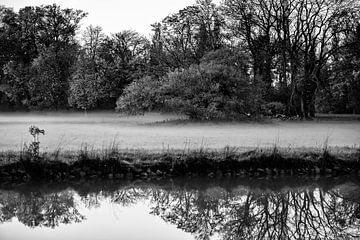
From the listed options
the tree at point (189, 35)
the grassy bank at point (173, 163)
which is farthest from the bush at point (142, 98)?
the grassy bank at point (173, 163)

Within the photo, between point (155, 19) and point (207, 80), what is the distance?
17.0 metres

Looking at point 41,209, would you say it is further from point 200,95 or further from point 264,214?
point 200,95

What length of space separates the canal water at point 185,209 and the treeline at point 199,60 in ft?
57.3

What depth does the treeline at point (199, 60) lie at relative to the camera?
32.0 m

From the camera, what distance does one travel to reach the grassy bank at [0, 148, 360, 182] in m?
13.8

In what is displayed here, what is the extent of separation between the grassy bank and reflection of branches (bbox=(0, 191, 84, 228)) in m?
1.74

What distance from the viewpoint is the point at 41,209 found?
10.8 m

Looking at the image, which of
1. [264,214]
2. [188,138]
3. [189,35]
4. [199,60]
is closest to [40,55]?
[189,35]

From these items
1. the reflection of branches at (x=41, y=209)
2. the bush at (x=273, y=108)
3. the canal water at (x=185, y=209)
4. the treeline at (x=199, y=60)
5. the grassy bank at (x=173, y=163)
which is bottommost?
the reflection of branches at (x=41, y=209)

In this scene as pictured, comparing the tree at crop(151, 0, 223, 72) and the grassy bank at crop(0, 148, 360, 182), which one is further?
the tree at crop(151, 0, 223, 72)

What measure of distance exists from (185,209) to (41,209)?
338 centimetres

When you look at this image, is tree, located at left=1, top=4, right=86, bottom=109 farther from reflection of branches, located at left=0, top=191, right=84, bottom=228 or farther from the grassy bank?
reflection of branches, located at left=0, top=191, right=84, bottom=228

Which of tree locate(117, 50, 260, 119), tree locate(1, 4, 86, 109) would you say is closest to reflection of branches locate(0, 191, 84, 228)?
tree locate(117, 50, 260, 119)

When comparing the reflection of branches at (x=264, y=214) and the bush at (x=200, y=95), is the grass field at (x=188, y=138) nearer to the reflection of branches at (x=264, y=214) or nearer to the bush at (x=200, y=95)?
the bush at (x=200, y=95)
